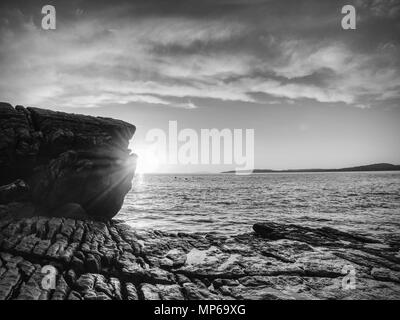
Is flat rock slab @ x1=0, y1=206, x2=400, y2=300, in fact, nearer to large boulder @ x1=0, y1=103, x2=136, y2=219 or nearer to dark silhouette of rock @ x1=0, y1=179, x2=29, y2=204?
dark silhouette of rock @ x1=0, y1=179, x2=29, y2=204

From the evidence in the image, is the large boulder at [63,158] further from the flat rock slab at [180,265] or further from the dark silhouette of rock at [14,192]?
the flat rock slab at [180,265]

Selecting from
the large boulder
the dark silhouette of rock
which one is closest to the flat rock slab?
the dark silhouette of rock

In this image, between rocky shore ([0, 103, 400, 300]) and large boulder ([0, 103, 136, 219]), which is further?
large boulder ([0, 103, 136, 219])

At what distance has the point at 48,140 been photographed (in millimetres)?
19438

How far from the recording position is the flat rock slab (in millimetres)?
10109

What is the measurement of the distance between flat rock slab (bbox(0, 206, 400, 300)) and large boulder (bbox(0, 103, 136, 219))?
316 centimetres

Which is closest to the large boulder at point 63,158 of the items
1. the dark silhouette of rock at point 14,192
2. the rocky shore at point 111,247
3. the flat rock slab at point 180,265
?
the rocky shore at point 111,247

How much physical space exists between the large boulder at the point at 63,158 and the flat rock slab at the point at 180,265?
316cm

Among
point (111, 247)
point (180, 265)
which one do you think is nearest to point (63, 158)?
point (111, 247)

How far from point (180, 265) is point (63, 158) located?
1247 cm

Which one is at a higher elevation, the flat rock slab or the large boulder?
the large boulder

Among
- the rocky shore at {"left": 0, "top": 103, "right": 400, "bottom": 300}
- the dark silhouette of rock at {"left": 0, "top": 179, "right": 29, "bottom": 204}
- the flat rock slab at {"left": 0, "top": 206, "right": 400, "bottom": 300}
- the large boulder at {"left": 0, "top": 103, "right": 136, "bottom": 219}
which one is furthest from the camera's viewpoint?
the large boulder at {"left": 0, "top": 103, "right": 136, "bottom": 219}

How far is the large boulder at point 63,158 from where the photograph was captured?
18125 millimetres
